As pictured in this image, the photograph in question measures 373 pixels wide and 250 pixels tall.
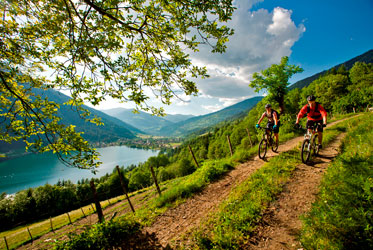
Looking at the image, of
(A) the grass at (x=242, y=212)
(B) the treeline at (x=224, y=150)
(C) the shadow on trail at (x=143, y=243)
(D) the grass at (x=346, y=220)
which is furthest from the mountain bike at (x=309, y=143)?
(B) the treeline at (x=224, y=150)

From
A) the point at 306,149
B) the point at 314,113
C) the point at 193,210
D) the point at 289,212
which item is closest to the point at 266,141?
the point at 306,149

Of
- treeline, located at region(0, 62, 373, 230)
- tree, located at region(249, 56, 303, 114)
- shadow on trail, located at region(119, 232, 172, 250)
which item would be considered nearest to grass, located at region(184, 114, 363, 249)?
shadow on trail, located at region(119, 232, 172, 250)

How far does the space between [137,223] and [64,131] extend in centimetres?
429

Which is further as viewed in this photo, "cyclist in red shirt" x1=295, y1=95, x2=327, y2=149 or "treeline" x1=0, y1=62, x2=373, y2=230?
"treeline" x1=0, y1=62, x2=373, y2=230

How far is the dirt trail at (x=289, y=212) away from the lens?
330 cm

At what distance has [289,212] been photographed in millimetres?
4023

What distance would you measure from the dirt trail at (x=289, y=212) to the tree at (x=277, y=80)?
56.0 ft

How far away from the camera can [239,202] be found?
4.90 metres

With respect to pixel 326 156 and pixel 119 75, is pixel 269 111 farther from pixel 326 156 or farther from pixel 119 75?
pixel 119 75

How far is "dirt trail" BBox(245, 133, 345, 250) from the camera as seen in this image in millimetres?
3300

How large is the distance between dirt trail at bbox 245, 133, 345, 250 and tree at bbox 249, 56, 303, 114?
1706cm

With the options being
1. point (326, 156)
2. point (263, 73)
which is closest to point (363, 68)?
point (263, 73)

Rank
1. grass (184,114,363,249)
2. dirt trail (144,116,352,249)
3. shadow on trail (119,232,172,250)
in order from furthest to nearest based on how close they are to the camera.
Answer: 1. dirt trail (144,116,352,249)
2. shadow on trail (119,232,172,250)
3. grass (184,114,363,249)

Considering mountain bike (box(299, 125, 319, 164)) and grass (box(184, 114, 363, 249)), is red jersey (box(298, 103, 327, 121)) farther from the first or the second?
grass (box(184, 114, 363, 249))
